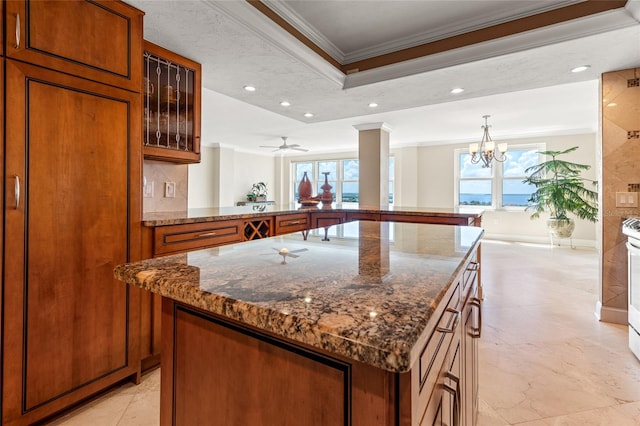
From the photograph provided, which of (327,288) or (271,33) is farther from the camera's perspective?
(271,33)

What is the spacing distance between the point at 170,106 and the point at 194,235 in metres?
1.00

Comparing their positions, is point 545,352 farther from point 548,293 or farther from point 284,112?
point 284,112

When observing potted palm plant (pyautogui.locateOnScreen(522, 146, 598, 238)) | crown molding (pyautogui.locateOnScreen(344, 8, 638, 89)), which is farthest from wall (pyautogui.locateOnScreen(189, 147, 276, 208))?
potted palm plant (pyautogui.locateOnScreen(522, 146, 598, 238))

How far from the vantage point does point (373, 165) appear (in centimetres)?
532

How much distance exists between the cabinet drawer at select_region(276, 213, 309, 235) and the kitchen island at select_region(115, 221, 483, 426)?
222 centimetres

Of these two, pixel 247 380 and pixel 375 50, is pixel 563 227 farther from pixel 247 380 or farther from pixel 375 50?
pixel 247 380

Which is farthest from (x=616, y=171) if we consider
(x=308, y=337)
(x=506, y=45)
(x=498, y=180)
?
(x=498, y=180)

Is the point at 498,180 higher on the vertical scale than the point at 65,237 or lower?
higher

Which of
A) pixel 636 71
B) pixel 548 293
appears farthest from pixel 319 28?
pixel 548 293

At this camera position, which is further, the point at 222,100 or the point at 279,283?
the point at 222,100

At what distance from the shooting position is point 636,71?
8.64 feet

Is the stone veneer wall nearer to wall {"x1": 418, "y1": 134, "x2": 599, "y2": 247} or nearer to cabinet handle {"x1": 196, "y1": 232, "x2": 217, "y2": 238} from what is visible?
cabinet handle {"x1": 196, "y1": 232, "x2": 217, "y2": 238}

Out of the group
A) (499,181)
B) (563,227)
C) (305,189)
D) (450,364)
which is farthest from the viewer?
(499,181)

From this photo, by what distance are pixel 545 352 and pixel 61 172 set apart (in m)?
3.10
